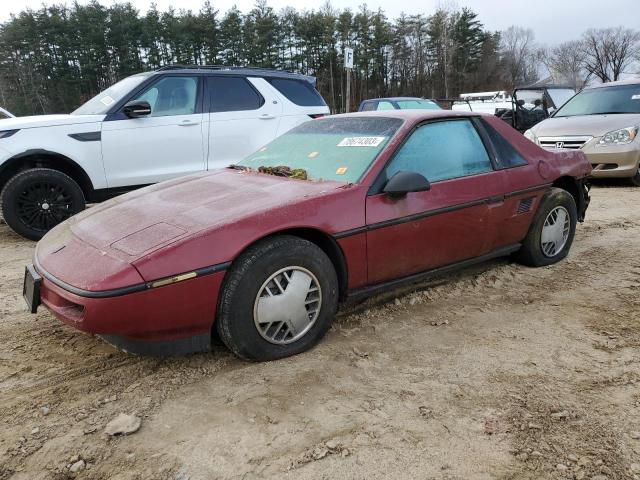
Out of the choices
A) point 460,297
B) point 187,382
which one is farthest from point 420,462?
point 460,297

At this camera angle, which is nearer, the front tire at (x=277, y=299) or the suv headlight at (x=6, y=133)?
the front tire at (x=277, y=299)

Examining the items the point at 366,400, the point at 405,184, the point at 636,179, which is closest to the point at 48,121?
the point at 405,184

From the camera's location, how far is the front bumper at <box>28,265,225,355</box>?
2271 millimetres

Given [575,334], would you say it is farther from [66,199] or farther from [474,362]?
[66,199]

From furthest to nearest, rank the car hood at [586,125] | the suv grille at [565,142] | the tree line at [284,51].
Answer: the tree line at [284,51], the suv grille at [565,142], the car hood at [586,125]

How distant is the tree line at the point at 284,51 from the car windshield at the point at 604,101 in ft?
104

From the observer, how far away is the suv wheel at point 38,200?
5.05 metres

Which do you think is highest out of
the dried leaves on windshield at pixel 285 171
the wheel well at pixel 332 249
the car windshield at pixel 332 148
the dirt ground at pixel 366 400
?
the car windshield at pixel 332 148

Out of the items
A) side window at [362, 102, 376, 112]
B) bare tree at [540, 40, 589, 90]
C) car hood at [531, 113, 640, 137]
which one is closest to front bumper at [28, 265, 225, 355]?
car hood at [531, 113, 640, 137]

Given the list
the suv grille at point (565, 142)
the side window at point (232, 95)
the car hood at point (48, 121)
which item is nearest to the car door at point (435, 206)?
the side window at point (232, 95)

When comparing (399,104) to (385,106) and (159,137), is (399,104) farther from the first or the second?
(159,137)

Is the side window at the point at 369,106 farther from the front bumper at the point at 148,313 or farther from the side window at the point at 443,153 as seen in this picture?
the front bumper at the point at 148,313

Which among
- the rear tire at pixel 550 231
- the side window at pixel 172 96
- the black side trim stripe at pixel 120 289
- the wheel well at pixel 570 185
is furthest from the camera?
the side window at pixel 172 96

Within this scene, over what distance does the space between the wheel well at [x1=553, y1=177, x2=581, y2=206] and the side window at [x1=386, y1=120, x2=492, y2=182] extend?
1095 mm
